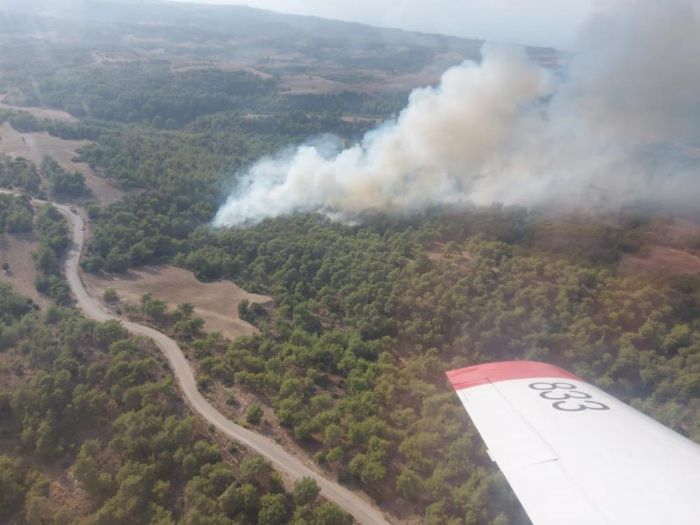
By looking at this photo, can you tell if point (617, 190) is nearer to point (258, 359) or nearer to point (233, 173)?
point (258, 359)

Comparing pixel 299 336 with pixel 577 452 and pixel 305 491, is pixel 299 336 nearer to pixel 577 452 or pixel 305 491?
pixel 305 491

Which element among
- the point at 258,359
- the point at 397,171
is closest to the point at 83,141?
the point at 397,171

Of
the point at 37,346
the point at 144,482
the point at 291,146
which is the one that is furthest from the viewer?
the point at 291,146

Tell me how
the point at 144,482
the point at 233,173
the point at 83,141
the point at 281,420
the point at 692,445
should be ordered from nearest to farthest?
the point at 692,445 → the point at 144,482 → the point at 281,420 → the point at 233,173 → the point at 83,141

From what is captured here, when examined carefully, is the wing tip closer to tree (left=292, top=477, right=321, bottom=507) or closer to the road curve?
tree (left=292, top=477, right=321, bottom=507)

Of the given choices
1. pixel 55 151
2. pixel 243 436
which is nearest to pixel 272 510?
pixel 243 436

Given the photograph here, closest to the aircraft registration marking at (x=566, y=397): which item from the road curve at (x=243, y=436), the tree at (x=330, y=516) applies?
the tree at (x=330, y=516)
